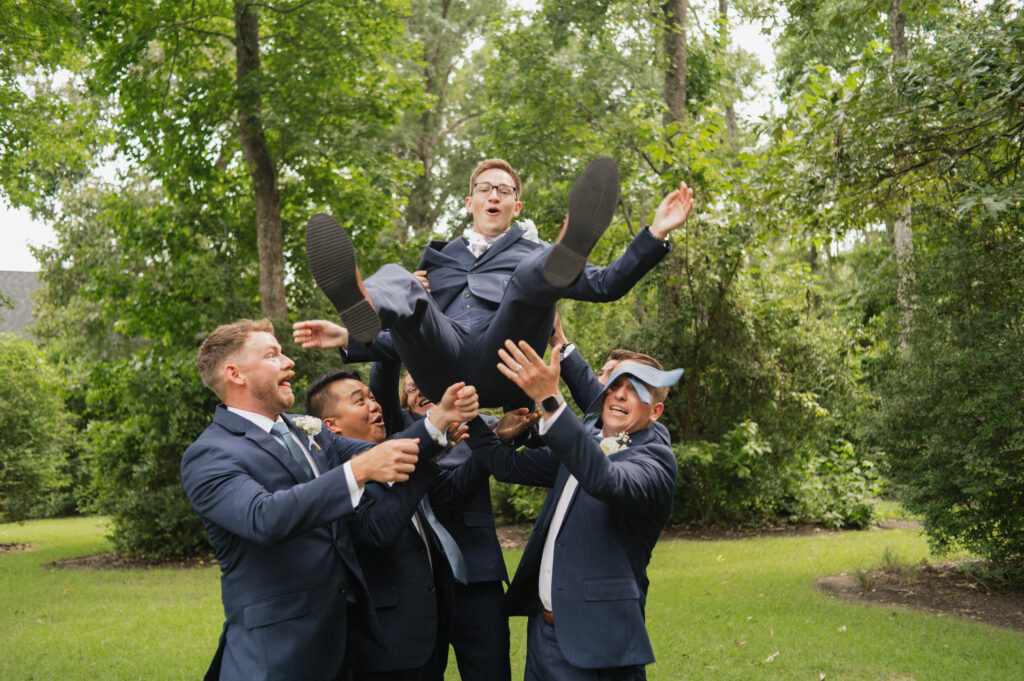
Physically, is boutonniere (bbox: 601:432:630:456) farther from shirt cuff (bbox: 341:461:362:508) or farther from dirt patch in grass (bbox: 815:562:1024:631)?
dirt patch in grass (bbox: 815:562:1024:631)

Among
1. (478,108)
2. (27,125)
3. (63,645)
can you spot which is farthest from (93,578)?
(478,108)

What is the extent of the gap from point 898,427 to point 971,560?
2225mm

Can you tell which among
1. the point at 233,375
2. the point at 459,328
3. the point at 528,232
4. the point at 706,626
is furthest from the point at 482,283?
the point at 706,626

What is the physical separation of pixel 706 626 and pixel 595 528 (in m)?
5.29

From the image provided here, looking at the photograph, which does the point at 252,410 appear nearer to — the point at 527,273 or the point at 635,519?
the point at 527,273

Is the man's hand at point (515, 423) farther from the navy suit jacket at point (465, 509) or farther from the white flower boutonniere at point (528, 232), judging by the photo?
the white flower boutonniere at point (528, 232)

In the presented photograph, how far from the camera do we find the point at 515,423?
383 cm

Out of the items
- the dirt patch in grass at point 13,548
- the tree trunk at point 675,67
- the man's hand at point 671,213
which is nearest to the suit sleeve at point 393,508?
the man's hand at point 671,213

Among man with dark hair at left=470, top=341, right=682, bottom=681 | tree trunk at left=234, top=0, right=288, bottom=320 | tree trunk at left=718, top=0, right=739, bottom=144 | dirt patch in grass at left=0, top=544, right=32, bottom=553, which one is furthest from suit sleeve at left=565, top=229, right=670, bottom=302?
dirt patch in grass at left=0, top=544, right=32, bottom=553

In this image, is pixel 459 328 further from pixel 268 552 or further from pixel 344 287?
pixel 268 552

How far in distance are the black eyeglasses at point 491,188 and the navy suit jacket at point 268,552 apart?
1210mm

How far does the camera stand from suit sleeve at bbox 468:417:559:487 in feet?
12.8

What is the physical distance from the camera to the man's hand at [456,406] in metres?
3.19

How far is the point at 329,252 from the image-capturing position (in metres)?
2.95
